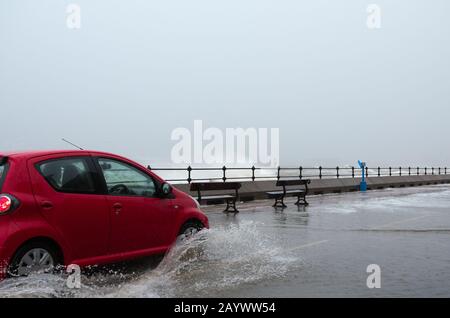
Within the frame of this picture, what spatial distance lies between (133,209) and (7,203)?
5.77 feet

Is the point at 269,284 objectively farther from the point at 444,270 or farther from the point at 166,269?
the point at 444,270

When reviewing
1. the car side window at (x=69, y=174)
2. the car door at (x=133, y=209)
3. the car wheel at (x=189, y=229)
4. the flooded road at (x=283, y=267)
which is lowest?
the flooded road at (x=283, y=267)

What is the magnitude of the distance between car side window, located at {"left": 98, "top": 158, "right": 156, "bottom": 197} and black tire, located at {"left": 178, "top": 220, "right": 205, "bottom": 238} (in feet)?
2.57

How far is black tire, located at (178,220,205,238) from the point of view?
8.01 metres

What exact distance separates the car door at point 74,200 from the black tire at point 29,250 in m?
0.18

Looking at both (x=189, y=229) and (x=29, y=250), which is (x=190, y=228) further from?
(x=29, y=250)

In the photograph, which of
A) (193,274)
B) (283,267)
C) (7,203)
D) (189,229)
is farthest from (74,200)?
(283,267)

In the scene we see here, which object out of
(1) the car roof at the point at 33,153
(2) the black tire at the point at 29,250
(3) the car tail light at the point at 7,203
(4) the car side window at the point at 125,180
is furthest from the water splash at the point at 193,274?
(1) the car roof at the point at 33,153

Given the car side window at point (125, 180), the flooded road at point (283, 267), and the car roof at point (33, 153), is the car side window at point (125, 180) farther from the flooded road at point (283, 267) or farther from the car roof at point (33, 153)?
the flooded road at point (283, 267)

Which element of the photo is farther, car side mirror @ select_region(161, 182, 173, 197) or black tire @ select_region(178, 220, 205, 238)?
black tire @ select_region(178, 220, 205, 238)

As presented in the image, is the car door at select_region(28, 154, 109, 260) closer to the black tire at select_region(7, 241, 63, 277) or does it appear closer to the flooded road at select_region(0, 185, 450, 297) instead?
the black tire at select_region(7, 241, 63, 277)

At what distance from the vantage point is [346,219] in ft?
47.9

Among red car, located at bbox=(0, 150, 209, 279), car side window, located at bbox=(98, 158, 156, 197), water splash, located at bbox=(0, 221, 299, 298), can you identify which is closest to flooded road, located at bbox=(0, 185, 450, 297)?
water splash, located at bbox=(0, 221, 299, 298)

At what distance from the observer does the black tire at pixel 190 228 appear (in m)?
8.01
